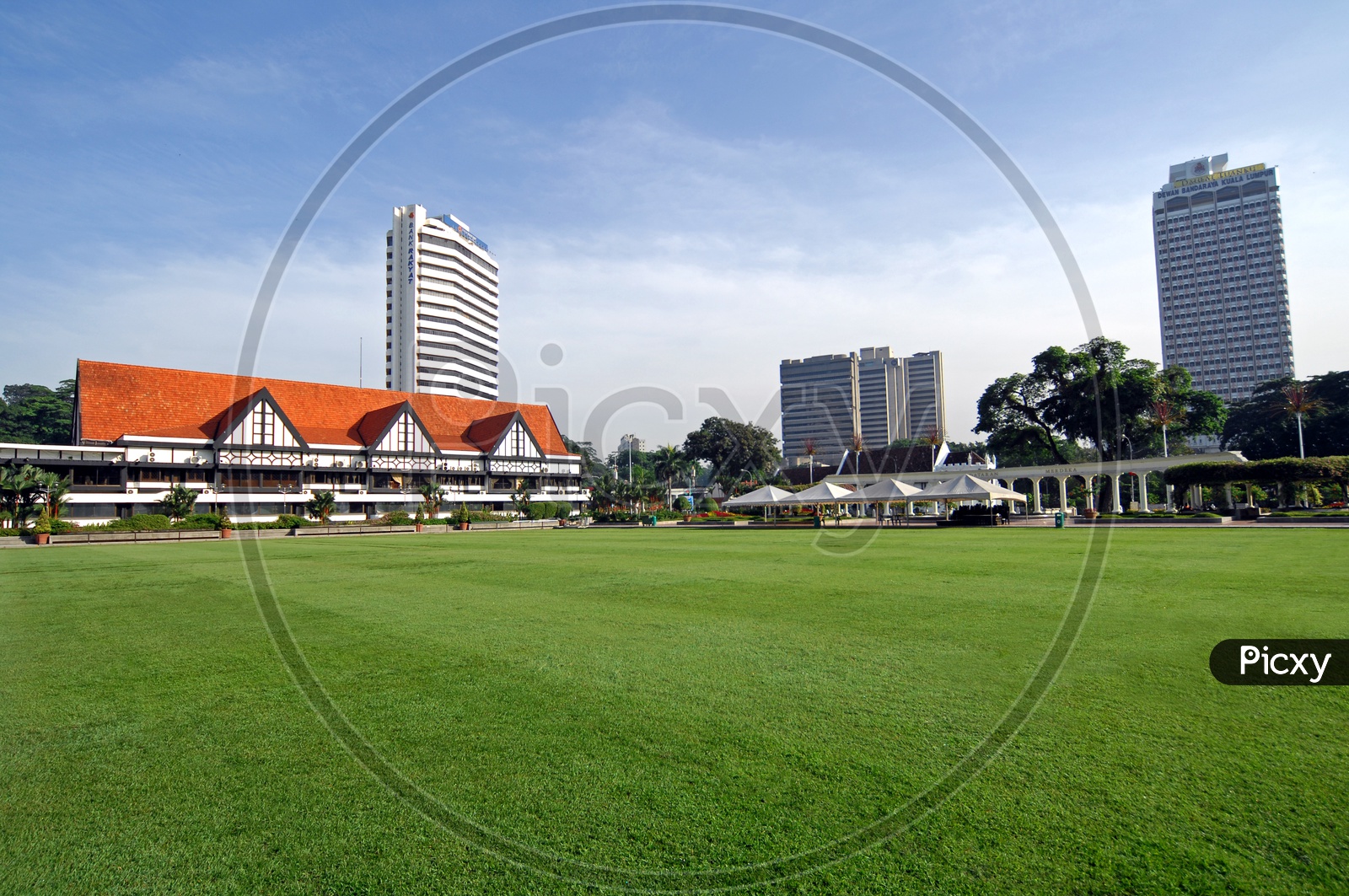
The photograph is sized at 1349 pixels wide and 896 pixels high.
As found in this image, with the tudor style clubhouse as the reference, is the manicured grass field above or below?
below

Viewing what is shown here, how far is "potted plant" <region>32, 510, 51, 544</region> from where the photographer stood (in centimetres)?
3475

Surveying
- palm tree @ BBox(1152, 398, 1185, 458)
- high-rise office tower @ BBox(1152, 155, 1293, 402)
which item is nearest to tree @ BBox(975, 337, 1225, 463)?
palm tree @ BBox(1152, 398, 1185, 458)

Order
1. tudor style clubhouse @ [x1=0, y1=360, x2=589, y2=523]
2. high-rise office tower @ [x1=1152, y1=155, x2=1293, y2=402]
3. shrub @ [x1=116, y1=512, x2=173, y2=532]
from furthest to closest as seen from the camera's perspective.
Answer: high-rise office tower @ [x1=1152, y1=155, x2=1293, y2=402]
tudor style clubhouse @ [x1=0, y1=360, x2=589, y2=523]
shrub @ [x1=116, y1=512, x2=173, y2=532]

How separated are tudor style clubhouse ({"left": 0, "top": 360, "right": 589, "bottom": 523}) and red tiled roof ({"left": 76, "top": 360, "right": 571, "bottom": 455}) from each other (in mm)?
99

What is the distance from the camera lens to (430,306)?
111 metres

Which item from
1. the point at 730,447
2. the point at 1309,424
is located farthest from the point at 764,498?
the point at 1309,424

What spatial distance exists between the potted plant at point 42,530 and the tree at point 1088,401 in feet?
194

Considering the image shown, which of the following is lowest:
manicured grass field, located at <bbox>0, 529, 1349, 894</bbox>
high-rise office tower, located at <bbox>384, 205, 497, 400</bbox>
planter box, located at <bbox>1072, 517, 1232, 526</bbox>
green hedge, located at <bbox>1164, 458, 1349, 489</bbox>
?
planter box, located at <bbox>1072, 517, 1232, 526</bbox>

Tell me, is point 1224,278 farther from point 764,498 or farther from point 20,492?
point 20,492

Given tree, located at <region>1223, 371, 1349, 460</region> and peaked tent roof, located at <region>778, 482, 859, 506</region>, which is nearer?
peaked tent roof, located at <region>778, 482, 859, 506</region>

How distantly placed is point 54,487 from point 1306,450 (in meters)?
102

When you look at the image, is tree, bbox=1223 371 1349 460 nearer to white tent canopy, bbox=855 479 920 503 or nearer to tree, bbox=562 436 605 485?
white tent canopy, bbox=855 479 920 503

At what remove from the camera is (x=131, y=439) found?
50.7 m

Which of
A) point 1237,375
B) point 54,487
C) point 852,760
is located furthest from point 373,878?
point 1237,375
